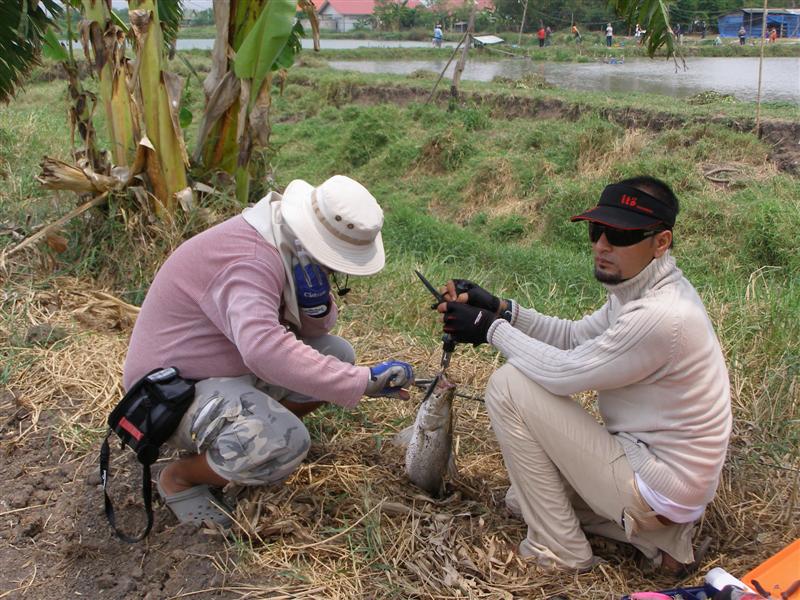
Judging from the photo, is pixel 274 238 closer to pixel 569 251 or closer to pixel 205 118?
pixel 205 118

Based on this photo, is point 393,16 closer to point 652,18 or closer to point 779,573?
point 652,18

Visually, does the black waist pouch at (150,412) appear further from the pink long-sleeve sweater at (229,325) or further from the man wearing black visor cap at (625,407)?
the man wearing black visor cap at (625,407)

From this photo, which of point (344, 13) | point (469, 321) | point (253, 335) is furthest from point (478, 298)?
point (344, 13)

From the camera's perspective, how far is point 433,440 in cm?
284

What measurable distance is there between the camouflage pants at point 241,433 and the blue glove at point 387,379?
0.97 ft

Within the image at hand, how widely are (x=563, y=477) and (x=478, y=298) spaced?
711 mm

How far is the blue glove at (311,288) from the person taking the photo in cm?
264

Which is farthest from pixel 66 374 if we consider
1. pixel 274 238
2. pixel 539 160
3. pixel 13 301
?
pixel 539 160

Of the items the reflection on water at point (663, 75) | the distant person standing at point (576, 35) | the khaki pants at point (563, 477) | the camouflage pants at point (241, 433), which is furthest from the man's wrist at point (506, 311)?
the distant person standing at point (576, 35)

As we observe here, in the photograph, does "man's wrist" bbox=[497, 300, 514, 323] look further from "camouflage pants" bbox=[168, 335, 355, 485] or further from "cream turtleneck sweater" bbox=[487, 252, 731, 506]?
"camouflage pants" bbox=[168, 335, 355, 485]

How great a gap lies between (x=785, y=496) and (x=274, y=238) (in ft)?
6.75

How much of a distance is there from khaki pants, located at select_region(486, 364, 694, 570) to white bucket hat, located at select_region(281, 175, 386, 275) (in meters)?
0.64

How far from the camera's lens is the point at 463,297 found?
288cm

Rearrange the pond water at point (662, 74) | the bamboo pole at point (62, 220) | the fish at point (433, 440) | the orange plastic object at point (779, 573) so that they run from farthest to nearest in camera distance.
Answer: the pond water at point (662, 74), the bamboo pole at point (62, 220), the fish at point (433, 440), the orange plastic object at point (779, 573)
